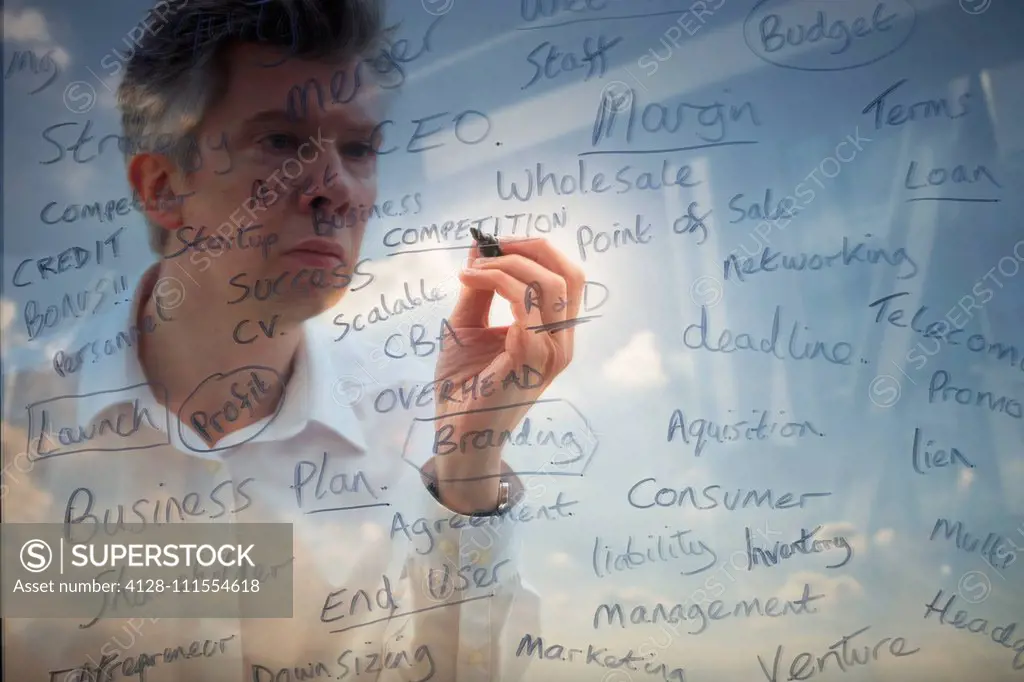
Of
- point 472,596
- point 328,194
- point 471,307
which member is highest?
point 328,194

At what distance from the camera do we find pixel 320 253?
3.64ft

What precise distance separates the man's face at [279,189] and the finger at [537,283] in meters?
0.21

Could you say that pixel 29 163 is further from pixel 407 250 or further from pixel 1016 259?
pixel 1016 259

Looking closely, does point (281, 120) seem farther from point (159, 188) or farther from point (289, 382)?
point (289, 382)

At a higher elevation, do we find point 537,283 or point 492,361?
point 537,283

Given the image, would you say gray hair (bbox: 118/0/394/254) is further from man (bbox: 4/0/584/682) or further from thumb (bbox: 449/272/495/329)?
thumb (bbox: 449/272/495/329)

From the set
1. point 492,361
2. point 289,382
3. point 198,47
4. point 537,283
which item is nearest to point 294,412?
point 289,382

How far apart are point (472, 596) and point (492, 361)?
0.34 metres

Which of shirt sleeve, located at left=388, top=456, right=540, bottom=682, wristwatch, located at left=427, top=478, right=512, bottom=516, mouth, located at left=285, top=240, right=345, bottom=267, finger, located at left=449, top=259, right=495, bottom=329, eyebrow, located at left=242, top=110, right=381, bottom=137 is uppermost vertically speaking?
eyebrow, located at left=242, top=110, right=381, bottom=137

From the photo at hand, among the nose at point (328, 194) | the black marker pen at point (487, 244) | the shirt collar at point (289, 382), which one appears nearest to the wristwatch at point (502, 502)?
the shirt collar at point (289, 382)

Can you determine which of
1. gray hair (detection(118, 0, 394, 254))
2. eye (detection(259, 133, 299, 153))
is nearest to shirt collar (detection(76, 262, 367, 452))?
gray hair (detection(118, 0, 394, 254))

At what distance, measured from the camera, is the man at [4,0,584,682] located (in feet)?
3.60

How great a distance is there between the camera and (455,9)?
3.76 ft

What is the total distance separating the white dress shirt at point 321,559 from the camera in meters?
1.10
